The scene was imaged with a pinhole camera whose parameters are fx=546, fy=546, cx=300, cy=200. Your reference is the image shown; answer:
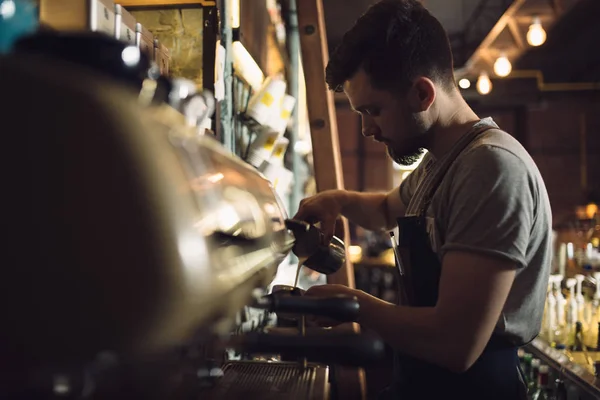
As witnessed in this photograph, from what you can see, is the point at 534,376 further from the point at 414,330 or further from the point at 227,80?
the point at 227,80

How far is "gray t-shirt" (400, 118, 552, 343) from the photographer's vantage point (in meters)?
1.11

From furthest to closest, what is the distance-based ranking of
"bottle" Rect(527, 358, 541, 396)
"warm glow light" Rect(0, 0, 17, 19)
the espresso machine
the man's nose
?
1. "bottle" Rect(527, 358, 541, 396)
2. the man's nose
3. "warm glow light" Rect(0, 0, 17, 19)
4. the espresso machine

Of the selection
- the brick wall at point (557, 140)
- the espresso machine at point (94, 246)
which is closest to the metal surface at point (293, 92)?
the espresso machine at point (94, 246)

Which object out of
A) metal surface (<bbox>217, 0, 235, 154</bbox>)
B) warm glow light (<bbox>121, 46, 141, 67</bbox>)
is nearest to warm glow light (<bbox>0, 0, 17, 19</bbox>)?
warm glow light (<bbox>121, 46, 141, 67</bbox>)

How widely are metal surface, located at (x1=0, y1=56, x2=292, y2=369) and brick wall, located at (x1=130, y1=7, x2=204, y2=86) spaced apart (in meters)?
1.18

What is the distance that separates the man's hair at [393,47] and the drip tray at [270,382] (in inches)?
27.1

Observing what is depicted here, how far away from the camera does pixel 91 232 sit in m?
0.53

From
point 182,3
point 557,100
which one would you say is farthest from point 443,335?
point 557,100

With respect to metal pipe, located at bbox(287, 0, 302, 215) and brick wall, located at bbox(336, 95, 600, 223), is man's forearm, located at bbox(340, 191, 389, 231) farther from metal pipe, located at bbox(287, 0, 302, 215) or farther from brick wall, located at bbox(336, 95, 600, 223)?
brick wall, located at bbox(336, 95, 600, 223)

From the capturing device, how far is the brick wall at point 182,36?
1.72 meters

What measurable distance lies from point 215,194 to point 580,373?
6.71 ft

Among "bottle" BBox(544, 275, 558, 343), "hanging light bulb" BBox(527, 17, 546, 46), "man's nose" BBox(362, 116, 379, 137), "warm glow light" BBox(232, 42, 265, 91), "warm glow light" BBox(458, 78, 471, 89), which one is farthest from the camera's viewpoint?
"warm glow light" BBox(458, 78, 471, 89)

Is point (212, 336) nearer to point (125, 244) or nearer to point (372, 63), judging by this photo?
point (125, 244)

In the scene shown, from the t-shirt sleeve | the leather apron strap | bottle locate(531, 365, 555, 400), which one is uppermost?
the t-shirt sleeve
